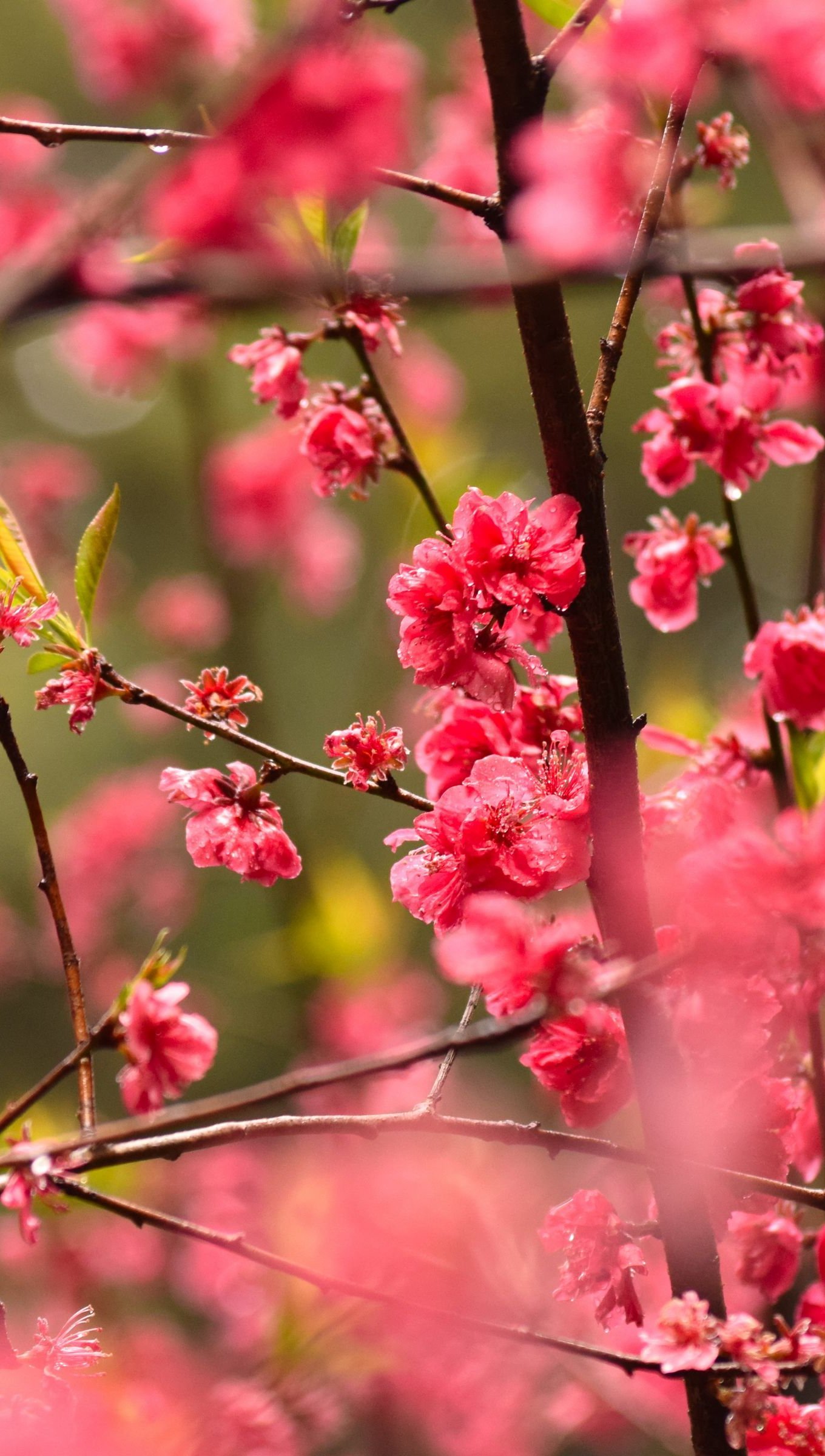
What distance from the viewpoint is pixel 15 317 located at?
0.80 ft

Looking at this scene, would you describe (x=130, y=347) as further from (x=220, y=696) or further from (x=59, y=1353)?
(x=59, y=1353)

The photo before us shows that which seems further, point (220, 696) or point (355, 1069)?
point (220, 696)

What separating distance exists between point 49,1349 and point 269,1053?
2.45 m

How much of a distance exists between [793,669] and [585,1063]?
9.7 inches

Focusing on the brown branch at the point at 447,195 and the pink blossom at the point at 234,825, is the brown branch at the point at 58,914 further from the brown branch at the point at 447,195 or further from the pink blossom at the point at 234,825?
the brown branch at the point at 447,195

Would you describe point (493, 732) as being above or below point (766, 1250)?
above

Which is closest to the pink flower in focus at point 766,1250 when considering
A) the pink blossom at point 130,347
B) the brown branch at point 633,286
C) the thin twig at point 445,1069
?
the thin twig at point 445,1069

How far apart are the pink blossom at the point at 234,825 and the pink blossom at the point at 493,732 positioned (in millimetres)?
86

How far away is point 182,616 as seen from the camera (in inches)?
79.4

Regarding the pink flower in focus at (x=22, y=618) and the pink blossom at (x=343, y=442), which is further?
the pink blossom at (x=343, y=442)

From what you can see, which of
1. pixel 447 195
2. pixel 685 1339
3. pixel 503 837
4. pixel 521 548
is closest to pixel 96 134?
pixel 447 195

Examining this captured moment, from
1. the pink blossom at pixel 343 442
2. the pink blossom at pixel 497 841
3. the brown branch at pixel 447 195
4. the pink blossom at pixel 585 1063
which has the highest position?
the brown branch at pixel 447 195

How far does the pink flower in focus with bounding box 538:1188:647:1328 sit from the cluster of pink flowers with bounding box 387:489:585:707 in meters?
0.29

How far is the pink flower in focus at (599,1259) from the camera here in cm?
61
